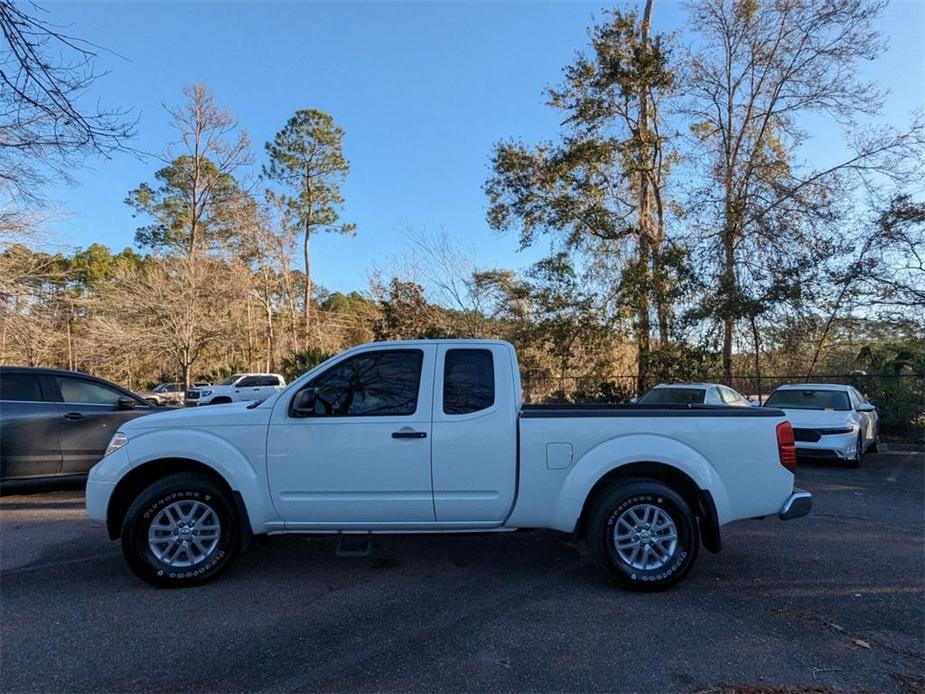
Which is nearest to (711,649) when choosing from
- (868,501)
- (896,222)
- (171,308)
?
(868,501)

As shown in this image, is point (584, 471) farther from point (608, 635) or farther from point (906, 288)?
point (906, 288)

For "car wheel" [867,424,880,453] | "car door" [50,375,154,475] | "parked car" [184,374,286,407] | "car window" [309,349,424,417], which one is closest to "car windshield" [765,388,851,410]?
"car wheel" [867,424,880,453]

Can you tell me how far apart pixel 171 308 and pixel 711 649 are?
32.4 meters

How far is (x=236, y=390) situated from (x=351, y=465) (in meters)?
20.3

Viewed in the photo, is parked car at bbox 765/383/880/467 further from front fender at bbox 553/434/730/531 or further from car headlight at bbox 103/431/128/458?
car headlight at bbox 103/431/128/458

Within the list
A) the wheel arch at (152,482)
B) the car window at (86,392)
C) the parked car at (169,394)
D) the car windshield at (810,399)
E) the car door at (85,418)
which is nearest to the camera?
the wheel arch at (152,482)

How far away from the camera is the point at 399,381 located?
461cm

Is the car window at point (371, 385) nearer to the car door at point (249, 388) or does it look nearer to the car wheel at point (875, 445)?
the car wheel at point (875, 445)

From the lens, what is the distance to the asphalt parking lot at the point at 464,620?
3.16 metres

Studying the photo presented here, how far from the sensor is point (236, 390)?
75.0 ft

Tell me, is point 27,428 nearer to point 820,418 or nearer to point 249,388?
point 820,418

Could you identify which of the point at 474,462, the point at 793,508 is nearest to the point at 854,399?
the point at 793,508

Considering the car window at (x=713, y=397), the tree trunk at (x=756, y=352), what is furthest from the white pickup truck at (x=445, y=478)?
the tree trunk at (x=756, y=352)

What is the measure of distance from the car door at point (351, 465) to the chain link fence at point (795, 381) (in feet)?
44.8
